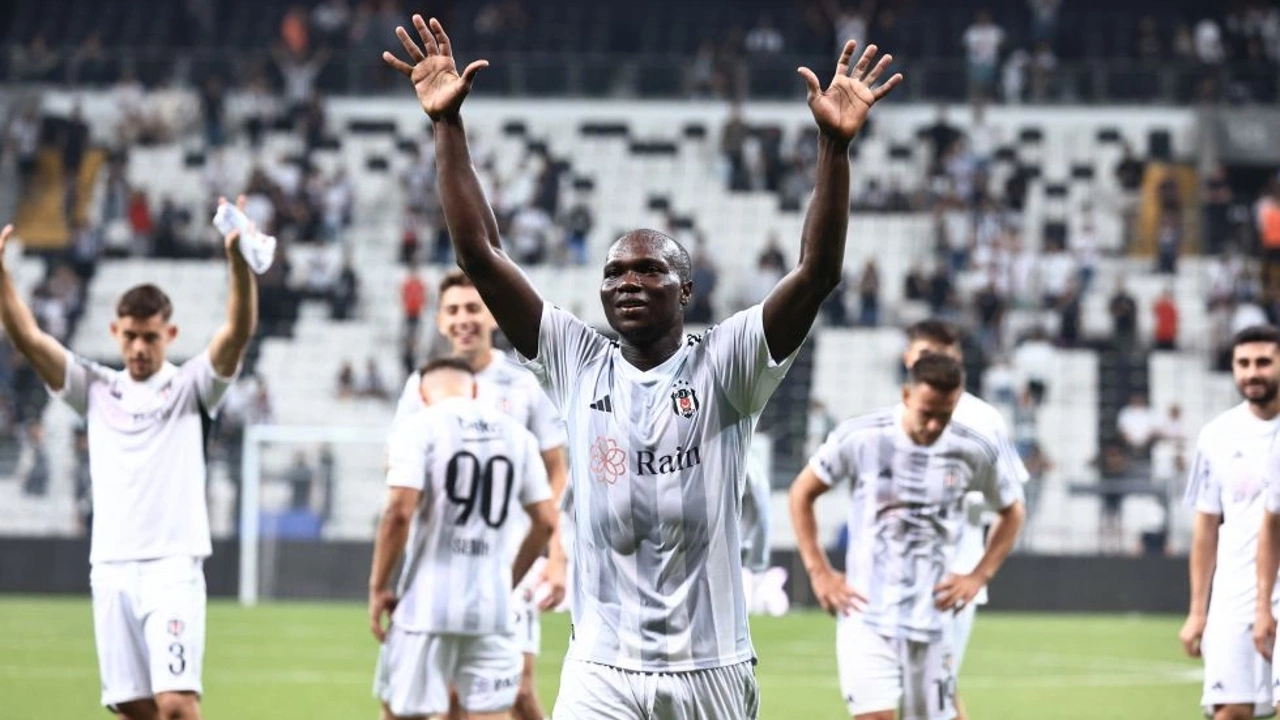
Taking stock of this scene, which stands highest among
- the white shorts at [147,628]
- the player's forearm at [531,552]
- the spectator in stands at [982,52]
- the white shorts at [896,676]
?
the spectator in stands at [982,52]

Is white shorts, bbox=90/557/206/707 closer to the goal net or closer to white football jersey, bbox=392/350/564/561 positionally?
white football jersey, bbox=392/350/564/561

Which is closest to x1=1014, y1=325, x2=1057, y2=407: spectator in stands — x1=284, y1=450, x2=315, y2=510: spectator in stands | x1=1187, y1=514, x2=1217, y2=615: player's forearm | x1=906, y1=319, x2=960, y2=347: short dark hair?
x1=284, y1=450, x2=315, y2=510: spectator in stands

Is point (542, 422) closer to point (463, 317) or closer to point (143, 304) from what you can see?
point (463, 317)

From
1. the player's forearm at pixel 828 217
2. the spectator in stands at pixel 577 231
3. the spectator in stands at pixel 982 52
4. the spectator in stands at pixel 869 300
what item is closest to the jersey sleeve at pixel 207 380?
the player's forearm at pixel 828 217

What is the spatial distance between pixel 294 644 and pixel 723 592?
1308 cm

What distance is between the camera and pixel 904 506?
9.12 meters

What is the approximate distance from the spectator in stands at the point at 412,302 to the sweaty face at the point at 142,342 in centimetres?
2070

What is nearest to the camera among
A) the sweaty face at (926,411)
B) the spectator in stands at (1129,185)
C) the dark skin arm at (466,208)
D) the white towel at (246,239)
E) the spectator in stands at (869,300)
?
the dark skin arm at (466,208)

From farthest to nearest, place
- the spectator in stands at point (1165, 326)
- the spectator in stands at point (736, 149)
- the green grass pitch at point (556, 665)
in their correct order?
1. the spectator in stands at point (736, 149)
2. the spectator in stands at point (1165, 326)
3. the green grass pitch at point (556, 665)

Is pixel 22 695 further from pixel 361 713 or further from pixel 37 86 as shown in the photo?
pixel 37 86

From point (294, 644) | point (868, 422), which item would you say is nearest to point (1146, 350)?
point (294, 644)

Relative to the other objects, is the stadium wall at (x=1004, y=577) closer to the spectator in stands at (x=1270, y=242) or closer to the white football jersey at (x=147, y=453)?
the spectator in stands at (x=1270, y=242)

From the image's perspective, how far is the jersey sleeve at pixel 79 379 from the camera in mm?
8750

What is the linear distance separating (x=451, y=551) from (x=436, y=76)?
10.7 ft
